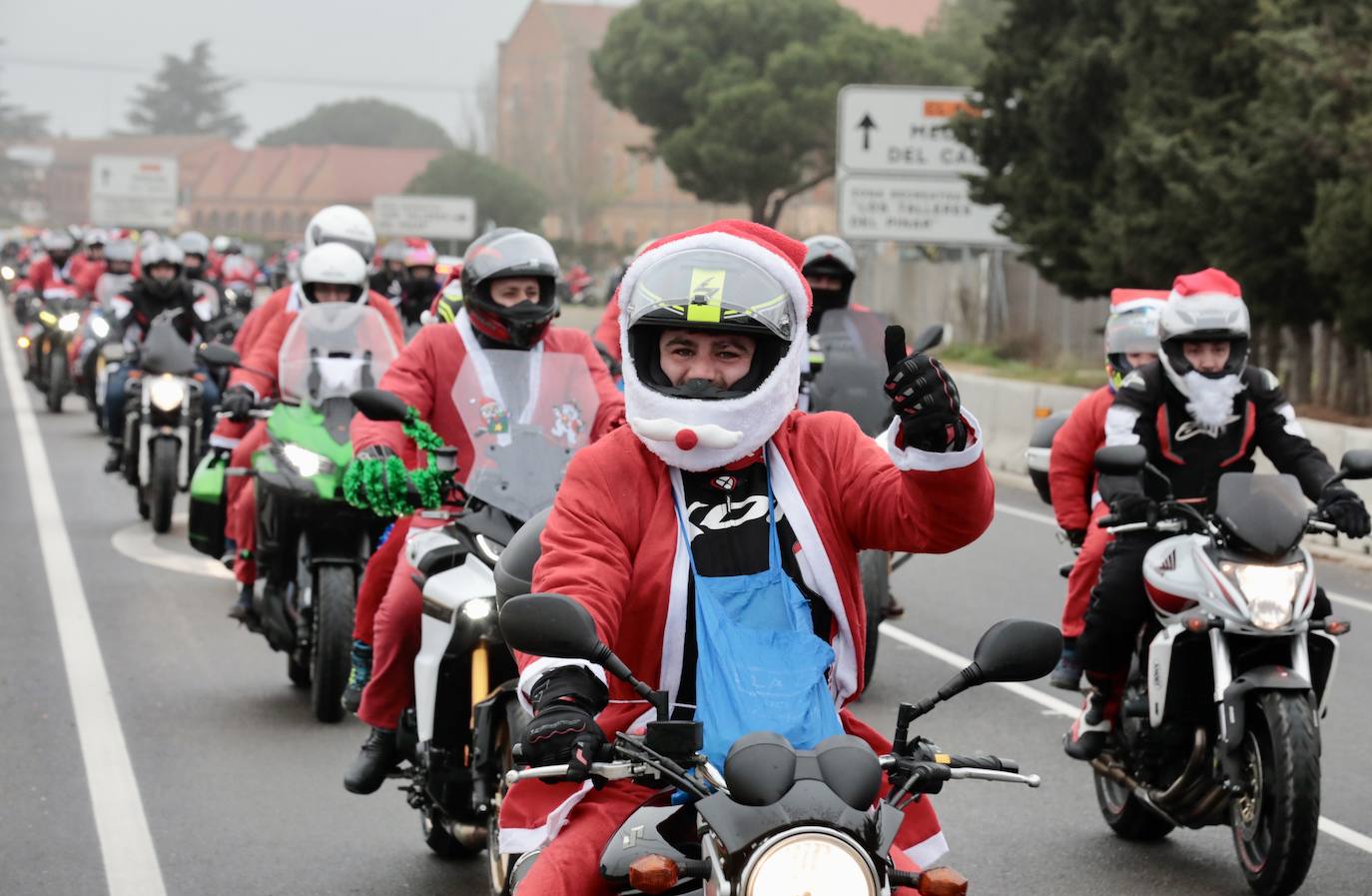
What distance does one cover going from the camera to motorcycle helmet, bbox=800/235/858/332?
11336mm

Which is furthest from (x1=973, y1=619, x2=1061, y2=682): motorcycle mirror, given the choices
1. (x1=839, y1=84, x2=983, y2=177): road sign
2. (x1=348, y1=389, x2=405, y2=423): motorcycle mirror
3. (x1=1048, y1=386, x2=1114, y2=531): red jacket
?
(x1=839, y1=84, x2=983, y2=177): road sign

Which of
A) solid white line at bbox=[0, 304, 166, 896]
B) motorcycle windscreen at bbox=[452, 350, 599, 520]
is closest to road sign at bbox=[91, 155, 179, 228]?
solid white line at bbox=[0, 304, 166, 896]

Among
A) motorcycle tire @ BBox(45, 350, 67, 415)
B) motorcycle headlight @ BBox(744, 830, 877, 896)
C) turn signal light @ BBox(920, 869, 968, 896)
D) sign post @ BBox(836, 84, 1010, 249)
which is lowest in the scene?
motorcycle tire @ BBox(45, 350, 67, 415)

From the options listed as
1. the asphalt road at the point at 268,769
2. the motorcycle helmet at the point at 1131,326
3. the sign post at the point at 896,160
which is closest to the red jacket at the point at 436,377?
the asphalt road at the point at 268,769

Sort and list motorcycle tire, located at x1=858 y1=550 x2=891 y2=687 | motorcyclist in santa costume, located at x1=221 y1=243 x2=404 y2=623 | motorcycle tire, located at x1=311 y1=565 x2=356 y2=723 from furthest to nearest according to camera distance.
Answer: motorcyclist in santa costume, located at x1=221 y1=243 x2=404 y2=623 → motorcycle tire, located at x1=858 y1=550 x2=891 y2=687 → motorcycle tire, located at x1=311 y1=565 x2=356 y2=723

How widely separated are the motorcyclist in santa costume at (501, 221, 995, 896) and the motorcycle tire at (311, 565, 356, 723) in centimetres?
492

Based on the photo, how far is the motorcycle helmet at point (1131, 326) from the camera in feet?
29.9

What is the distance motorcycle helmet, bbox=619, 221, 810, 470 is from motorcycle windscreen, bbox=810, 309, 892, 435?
260 inches

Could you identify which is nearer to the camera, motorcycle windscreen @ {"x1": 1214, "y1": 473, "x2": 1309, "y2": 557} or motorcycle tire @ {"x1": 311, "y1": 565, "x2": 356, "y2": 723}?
motorcycle windscreen @ {"x1": 1214, "y1": 473, "x2": 1309, "y2": 557}

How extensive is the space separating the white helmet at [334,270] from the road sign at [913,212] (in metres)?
19.9

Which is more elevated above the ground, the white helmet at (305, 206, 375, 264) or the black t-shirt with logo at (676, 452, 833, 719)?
the white helmet at (305, 206, 375, 264)

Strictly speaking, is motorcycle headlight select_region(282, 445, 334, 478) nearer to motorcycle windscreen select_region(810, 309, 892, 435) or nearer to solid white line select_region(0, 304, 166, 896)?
solid white line select_region(0, 304, 166, 896)

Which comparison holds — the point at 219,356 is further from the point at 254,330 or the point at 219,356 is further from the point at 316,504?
the point at 254,330

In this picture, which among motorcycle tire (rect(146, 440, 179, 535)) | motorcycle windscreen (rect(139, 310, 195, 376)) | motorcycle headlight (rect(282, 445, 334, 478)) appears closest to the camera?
motorcycle headlight (rect(282, 445, 334, 478))
